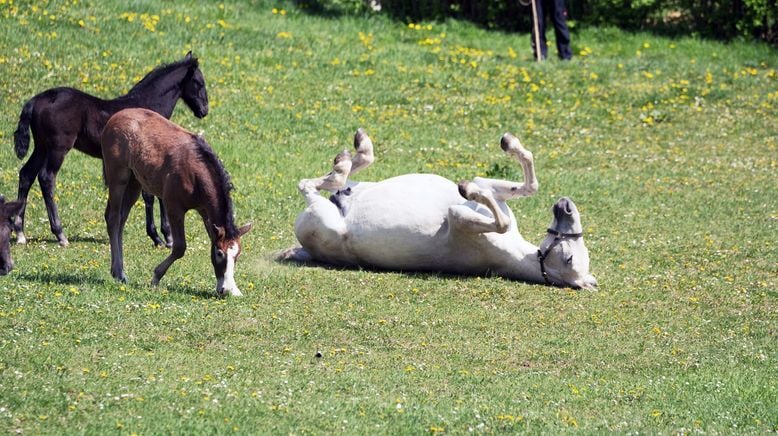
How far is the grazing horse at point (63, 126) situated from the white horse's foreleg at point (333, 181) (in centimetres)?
187

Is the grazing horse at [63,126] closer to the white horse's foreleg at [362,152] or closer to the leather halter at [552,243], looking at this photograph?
the white horse's foreleg at [362,152]

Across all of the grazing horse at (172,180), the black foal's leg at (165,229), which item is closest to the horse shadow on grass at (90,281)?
the grazing horse at (172,180)

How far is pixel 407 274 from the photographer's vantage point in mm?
12070

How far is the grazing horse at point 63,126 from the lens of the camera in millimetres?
13023

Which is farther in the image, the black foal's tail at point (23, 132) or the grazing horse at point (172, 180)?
the black foal's tail at point (23, 132)

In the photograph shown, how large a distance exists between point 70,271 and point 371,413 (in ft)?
15.2

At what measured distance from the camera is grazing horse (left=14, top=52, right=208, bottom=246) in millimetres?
13023

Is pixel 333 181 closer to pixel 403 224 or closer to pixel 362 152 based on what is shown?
pixel 362 152

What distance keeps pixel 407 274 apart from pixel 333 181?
3.88 feet

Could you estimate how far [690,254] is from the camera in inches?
531

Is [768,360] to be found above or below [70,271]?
below

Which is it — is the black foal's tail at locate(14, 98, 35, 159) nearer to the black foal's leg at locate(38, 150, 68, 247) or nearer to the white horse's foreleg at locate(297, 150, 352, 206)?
the black foal's leg at locate(38, 150, 68, 247)

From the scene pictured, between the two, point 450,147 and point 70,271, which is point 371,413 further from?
point 450,147

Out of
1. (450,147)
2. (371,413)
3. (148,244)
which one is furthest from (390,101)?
(371,413)
